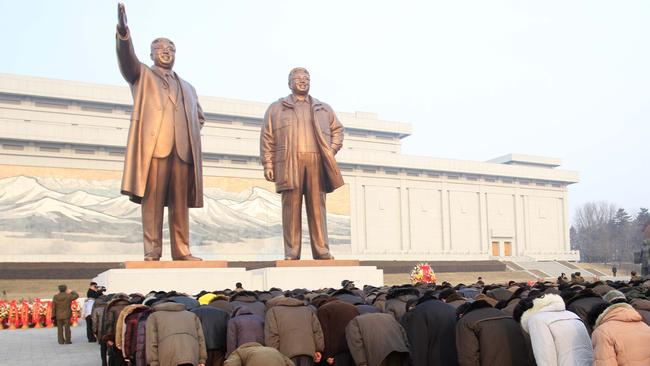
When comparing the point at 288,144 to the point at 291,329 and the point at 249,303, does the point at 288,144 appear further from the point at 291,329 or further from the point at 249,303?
the point at 291,329

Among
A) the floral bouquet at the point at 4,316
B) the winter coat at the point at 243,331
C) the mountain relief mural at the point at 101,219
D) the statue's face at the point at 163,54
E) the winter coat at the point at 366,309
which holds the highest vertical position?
the statue's face at the point at 163,54

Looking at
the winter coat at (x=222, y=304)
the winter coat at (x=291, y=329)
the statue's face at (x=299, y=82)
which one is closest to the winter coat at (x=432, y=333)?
the winter coat at (x=291, y=329)

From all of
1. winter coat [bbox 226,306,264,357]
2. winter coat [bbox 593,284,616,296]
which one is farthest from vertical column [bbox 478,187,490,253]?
winter coat [bbox 226,306,264,357]

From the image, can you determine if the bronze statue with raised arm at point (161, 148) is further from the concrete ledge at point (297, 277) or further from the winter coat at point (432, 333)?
the winter coat at point (432, 333)

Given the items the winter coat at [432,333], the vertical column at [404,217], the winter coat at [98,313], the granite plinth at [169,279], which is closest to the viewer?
the winter coat at [432,333]

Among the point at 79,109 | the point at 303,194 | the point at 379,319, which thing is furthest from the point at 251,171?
the point at 379,319

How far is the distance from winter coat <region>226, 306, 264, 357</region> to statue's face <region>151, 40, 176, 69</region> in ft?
21.4

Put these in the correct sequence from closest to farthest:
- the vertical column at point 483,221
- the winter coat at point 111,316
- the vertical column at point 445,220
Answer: the winter coat at point 111,316 → the vertical column at point 445,220 → the vertical column at point 483,221

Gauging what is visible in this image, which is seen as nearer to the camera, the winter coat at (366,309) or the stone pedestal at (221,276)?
the winter coat at (366,309)

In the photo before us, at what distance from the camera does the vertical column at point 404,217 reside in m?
46.4

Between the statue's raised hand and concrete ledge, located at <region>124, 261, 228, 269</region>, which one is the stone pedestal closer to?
concrete ledge, located at <region>124, 261, 228, 269</region>

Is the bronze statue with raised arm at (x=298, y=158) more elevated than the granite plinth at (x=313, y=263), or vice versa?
the bronze statue with raised arm at (x=298, y=158)

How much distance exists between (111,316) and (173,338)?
246 cm

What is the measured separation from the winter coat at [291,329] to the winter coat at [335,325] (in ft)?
0.98
